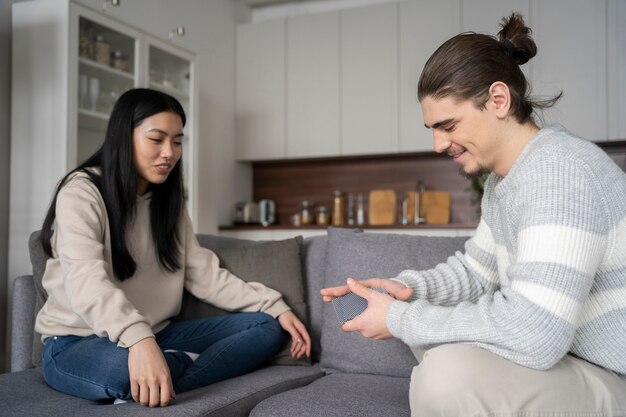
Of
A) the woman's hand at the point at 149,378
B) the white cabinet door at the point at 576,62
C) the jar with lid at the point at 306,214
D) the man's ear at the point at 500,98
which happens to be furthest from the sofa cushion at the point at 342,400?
the jar with lid at the point at 306,214

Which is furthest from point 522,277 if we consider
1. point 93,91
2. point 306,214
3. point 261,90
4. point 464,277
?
point 261,90

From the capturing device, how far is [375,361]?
1.77 metres

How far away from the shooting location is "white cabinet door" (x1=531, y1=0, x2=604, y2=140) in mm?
3957

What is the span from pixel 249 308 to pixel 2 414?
76cm

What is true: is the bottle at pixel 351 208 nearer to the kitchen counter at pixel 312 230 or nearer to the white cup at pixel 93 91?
the kitchen counter at pixel 312 230

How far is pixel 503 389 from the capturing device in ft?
3.44

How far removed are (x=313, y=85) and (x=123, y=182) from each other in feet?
10.1

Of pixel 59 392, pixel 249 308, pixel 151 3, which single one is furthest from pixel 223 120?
pixel 59 392

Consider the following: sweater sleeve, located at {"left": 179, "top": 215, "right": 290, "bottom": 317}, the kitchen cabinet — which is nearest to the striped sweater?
sweater sleeve, located at {"left": 179, "top": 215, "right": 290, "bottom": 317}

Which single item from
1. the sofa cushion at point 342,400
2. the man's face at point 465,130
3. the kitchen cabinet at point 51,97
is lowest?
the sofa cushion at point 342,400

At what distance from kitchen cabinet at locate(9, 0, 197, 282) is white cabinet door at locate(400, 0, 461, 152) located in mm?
1921

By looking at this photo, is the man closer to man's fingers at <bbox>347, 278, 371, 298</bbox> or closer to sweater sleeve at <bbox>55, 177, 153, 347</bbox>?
man's fingers at <bbox>347, 278, 371, 298</bbox>

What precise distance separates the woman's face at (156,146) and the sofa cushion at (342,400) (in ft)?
2.38

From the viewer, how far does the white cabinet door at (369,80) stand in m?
4.45
